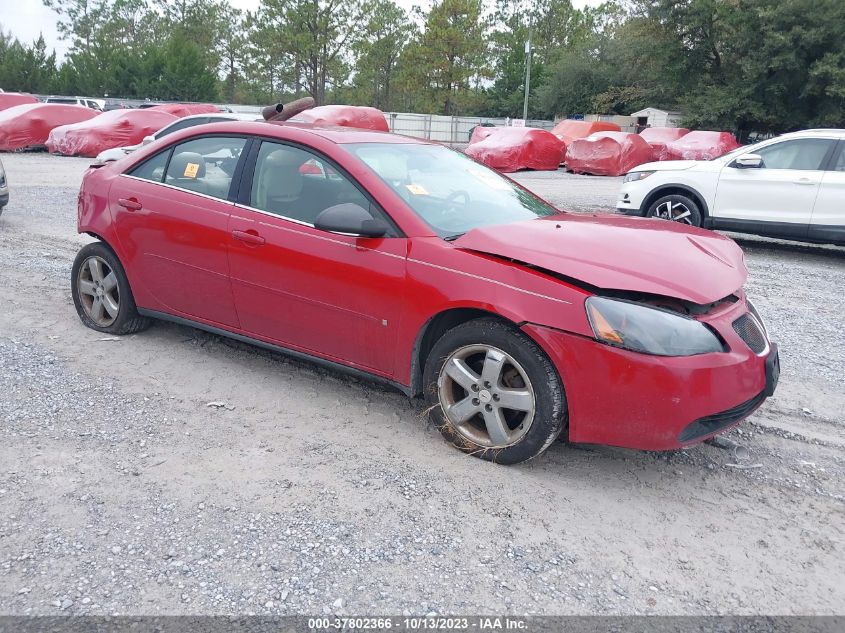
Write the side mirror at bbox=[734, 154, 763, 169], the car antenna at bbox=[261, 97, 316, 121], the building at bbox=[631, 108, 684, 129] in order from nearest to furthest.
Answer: the car antenna at bbox=[261, 97, 316, 121]
the side mirror at bbox=[734, 154, 763, 169]
the building at bbox=[631, 108, 684, 129]

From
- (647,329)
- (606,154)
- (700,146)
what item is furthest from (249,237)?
(700,146)

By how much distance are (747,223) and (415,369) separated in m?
7.29

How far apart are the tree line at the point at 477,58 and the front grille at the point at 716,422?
116 ft

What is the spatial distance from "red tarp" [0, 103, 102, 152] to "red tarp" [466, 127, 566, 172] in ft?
44.3

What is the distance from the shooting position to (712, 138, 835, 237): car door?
29.7 ft

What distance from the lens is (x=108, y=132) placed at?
2153 centimetres

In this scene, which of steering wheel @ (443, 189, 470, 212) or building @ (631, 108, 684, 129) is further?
building @ (631, 108, 684, 129)

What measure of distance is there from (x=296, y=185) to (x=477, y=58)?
55120mm

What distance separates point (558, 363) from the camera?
A: 3.20 metres

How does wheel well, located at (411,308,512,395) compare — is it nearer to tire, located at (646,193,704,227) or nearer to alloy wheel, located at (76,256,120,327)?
alloy wheel, located at (76,256,120,327)

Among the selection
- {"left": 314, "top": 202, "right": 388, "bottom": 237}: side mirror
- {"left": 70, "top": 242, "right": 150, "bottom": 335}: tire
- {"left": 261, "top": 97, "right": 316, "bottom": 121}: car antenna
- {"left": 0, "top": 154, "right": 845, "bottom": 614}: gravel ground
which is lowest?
{"left": 0, "top": 154, "right": 845, "bottom": 614}: gravel ground

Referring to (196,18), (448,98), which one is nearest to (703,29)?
(448,98)

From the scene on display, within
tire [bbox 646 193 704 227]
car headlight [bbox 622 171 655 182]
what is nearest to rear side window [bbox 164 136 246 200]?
tire [bbox 646 193 704 227]

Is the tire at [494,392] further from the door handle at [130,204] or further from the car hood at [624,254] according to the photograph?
the door handle at [130,204]
